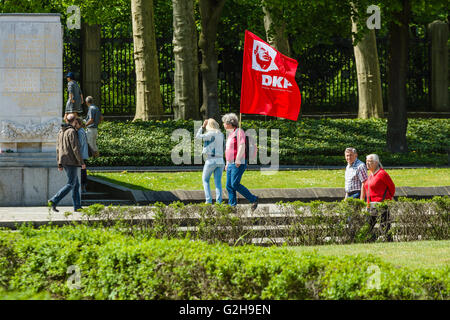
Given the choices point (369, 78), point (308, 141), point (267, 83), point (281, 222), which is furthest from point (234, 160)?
point (369, 78)

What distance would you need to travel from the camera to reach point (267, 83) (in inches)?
648

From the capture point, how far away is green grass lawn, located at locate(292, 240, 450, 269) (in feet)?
31.6

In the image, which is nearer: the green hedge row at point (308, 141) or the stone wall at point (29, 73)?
the stone wall at point (29, 73)

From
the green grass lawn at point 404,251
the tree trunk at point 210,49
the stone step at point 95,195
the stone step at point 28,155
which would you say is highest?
the tree trunk at point 210,49

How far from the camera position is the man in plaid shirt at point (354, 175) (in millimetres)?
13516

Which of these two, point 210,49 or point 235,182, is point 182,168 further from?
point 235,182

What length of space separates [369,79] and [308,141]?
6.04 metres

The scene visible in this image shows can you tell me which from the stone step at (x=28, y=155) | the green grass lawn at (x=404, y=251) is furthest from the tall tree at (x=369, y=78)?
the green grass lawn at (x=404, y=251)

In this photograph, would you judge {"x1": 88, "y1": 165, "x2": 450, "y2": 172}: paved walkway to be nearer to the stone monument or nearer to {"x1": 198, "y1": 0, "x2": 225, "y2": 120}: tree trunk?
{"x1": 198, "y1": 0, "x2": 225, "y2": 120}: tree trunk

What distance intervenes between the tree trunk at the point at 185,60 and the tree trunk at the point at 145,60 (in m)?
0.85

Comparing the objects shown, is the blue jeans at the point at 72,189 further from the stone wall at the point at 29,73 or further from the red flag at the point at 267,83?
the red flag at the point at 267,83

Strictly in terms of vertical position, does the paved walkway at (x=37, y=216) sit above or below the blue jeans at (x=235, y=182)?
below

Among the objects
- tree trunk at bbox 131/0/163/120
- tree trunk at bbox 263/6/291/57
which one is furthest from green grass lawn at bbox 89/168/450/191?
tree trunk at bbox 263/6/291/57

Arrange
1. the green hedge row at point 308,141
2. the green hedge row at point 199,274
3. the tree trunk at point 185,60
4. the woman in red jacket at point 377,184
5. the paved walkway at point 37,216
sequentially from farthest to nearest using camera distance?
the tree trunk at point 185,60 → the green hedge row at point 308,141 → the woman in red jacket at point 377,184 → the paved walkway at point 37,216 → the green hedge row at point 199,274
